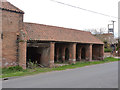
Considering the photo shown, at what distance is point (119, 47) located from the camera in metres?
41.1

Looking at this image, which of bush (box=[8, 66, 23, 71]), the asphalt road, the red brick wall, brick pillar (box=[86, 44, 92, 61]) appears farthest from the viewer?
brick pillar (box=[86, 44, 92, 61])

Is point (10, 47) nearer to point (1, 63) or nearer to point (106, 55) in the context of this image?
point (1, 63)

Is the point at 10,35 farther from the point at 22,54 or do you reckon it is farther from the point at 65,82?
the point at 65,82

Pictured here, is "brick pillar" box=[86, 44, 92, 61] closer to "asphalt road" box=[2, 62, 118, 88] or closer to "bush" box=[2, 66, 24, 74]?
"asphalt road" box=[2, 62, 118, 88]

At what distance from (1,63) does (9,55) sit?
1097 mm

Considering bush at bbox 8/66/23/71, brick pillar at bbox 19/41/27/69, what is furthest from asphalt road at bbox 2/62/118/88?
brick pillar at bbox 19/41/27/69

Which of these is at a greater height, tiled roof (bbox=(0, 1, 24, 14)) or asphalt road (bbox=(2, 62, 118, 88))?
tiled roof (bbox=(0, 1, 24, 14))

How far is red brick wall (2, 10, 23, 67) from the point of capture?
43.7ft

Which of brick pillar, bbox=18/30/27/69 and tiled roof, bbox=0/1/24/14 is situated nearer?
tiled roof, bbox=0/1/24/14

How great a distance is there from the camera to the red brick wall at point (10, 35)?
13320mm

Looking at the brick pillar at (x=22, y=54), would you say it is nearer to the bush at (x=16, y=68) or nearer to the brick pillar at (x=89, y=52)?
the bush at (x=16, y=68)

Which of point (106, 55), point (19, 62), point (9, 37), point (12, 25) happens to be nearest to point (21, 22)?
point (12, 25)

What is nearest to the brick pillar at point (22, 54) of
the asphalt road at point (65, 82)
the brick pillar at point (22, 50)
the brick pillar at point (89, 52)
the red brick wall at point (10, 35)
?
the brick pillar at point (22, 50)

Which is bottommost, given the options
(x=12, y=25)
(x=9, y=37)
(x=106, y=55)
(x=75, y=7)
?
(x=106, y=55)
